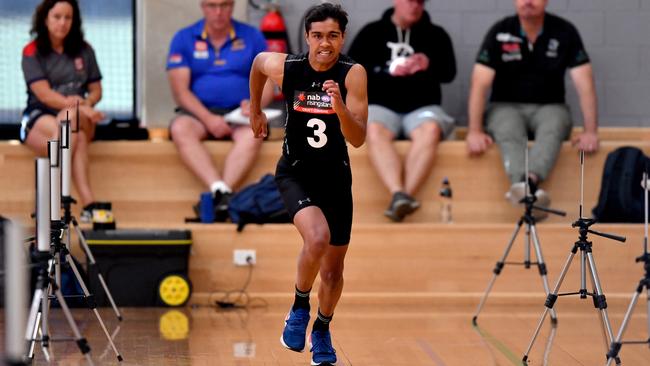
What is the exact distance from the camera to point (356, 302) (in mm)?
7598

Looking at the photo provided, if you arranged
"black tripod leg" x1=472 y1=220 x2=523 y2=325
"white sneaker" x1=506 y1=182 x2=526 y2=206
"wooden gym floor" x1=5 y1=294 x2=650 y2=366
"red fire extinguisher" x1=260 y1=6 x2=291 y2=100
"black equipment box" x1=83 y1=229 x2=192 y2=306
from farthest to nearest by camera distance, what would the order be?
"red fire extinguisher" x1=260 y1=6 x2=291 y2=100 → "white sneaker" x1=506 y1=182 x2=526 y2=206 → "black equipment box" x1=83 y1=229 x2=192 y2=306 → "black tripod leg" x1=472 y1=220 x2=523 y2=325 → "wooden gym floor" x1=5 y1=294 x2=650 y2=366

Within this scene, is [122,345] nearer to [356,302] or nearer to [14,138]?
[356,302]

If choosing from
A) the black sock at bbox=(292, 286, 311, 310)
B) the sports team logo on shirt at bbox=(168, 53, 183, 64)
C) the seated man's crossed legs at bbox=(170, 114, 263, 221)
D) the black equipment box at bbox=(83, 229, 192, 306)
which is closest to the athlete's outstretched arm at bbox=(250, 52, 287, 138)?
the black sock at bbox=(292, 286, 311, 310)

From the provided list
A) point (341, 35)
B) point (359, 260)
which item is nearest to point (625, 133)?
point (359, 260)

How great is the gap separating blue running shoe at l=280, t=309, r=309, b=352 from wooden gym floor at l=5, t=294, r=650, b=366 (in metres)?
0.37

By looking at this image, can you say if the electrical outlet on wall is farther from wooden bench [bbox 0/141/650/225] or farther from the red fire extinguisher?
the red fire extinguisher

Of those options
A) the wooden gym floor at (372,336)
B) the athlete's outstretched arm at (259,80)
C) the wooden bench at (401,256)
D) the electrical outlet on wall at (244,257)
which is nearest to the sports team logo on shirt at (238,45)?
the wooden bench at (401,256)

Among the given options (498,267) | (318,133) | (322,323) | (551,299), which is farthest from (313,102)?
(498,267)

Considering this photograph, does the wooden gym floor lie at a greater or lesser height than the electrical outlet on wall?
lesser

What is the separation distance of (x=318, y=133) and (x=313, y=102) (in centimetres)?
15

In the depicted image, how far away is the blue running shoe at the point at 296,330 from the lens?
516 centimetres

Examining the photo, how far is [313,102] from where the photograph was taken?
513cm

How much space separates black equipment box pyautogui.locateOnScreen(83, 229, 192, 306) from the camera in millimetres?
7340

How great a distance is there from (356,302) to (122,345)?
2.06m
